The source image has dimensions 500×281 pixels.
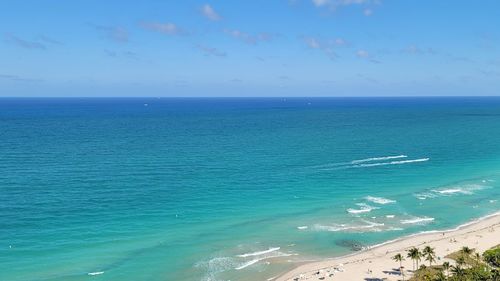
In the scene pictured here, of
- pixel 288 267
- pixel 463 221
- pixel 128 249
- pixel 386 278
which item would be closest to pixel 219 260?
pixel 288 267

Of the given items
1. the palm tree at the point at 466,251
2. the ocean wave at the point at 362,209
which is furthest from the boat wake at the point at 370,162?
the palm tree at the point at 466,251

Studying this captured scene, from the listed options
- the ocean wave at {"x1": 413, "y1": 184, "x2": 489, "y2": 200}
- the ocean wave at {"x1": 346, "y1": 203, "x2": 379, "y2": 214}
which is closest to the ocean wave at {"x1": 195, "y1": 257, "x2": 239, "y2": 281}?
the ocean wave at {"x1": 346, "y1": 203, "x2": 379, "y2": 214}

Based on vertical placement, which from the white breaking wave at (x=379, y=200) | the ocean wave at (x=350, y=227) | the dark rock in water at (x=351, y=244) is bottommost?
the dark rock in water at (x=351, y=244)

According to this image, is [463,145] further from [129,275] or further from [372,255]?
[129,275]

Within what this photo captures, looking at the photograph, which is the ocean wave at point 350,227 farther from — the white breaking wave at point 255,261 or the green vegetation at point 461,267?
the green vegetation at point 461,267

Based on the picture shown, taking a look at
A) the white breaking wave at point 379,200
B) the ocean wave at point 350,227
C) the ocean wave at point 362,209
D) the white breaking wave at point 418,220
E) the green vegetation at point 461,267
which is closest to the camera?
the green vegetation at point 461,267

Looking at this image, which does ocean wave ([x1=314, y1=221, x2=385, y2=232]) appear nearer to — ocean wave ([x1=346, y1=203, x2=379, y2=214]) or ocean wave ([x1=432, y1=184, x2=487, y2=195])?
ocean wave ([x1=346, y1=203, x2=379, y2=214])

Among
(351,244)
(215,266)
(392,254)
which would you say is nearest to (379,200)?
(351,244)
